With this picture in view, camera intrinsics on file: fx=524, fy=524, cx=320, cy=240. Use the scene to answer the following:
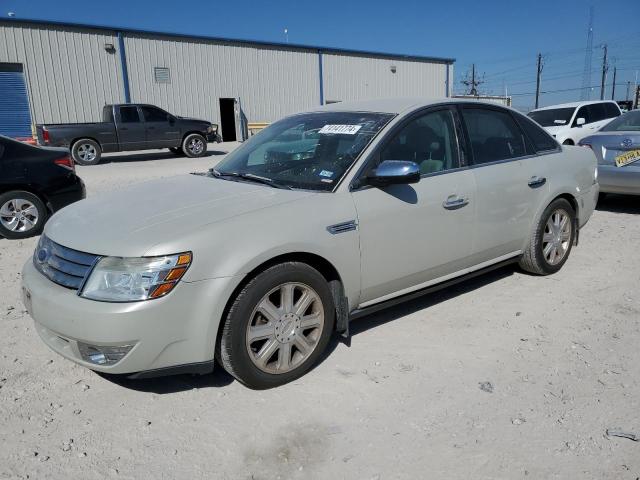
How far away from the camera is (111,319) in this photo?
2.58 m

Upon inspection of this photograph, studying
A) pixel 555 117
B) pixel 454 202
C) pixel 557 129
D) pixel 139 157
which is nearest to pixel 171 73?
pixel 139 157

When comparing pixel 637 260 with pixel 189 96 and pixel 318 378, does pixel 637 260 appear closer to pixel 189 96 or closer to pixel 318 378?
pixel 318 378

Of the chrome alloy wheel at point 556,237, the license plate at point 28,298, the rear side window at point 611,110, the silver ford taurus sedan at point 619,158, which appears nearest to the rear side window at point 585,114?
the rear side window at point 611,110

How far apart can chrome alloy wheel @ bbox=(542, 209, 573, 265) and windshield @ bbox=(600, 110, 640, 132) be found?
12.1 feet

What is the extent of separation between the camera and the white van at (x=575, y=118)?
13.1 metres

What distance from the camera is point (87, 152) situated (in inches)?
651

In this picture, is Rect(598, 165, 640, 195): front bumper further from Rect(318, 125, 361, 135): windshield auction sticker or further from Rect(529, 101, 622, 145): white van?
Rect(529, 101, 622, 145): white van

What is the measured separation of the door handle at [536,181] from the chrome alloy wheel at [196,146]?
15.7 m

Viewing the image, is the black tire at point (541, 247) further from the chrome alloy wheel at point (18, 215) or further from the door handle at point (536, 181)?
the chrome alloy wheel at point (18, 215)

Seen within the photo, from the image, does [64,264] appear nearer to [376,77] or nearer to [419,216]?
[419,216]

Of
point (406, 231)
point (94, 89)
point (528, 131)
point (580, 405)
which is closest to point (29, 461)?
point (406, 231)

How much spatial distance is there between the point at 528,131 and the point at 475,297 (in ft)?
5.19

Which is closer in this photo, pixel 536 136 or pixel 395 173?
pixel 395 173

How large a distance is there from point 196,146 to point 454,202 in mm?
16127
